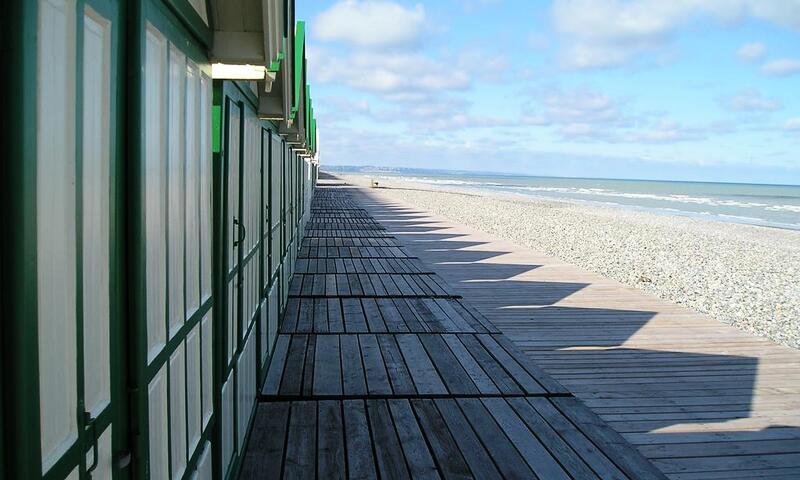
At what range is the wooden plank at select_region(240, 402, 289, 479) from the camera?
3.65 metres

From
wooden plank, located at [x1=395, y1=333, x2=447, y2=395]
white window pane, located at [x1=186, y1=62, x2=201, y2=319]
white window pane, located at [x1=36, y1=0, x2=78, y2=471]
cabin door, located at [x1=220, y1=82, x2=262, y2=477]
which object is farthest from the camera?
wooden plank, located at [x1=395, y1=333, x2=447, y2=395]

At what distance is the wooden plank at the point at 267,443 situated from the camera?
3.65 metres

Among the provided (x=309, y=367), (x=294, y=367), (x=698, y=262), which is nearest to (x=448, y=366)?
(x=309, y=367)

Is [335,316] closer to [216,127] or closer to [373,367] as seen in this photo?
[373,367]

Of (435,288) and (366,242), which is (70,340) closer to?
(435,288)

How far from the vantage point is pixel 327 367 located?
5.42 m

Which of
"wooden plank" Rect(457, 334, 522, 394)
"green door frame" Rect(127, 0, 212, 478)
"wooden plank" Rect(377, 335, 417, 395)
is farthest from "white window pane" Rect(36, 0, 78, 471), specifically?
"wooden plank" Rect(457, 334, 522, 394)

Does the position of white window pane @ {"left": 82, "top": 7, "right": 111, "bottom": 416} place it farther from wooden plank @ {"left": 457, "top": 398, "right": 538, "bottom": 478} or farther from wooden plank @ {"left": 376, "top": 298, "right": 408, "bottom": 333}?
wooden plank @ {"left": 376, "top": 298, "right": 408, "bottom": 333}

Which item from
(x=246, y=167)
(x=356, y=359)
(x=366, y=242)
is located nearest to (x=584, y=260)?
(x=366, y=242)

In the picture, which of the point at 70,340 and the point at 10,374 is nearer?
the point at 10,374

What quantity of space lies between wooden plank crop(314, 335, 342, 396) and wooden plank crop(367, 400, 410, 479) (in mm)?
398

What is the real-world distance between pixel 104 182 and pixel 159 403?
0.80 m

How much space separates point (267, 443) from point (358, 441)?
0.55 metres

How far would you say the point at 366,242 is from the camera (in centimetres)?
1388
